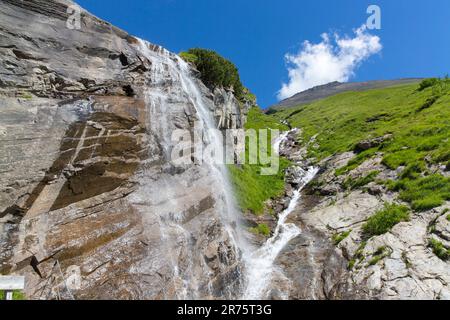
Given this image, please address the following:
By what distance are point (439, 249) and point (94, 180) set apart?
18.1 meters

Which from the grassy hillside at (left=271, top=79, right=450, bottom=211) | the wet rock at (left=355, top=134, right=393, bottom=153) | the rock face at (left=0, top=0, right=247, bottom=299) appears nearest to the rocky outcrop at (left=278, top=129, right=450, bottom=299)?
the grassy hillside at (left=271, top=79, right=450, bottom=211)

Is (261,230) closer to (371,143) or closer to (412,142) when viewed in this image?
(412,142)

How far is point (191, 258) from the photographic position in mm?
18734

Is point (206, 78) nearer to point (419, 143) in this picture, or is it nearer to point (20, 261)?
point (419, 143)

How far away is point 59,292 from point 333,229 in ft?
55.3

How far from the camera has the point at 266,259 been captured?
21.9 m

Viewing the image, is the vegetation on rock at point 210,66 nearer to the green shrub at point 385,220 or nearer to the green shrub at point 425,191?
the green shrub at point 425,191

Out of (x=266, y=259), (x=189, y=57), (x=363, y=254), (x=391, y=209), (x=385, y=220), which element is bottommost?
(x=266, y=259)

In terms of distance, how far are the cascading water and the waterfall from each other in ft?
3.54

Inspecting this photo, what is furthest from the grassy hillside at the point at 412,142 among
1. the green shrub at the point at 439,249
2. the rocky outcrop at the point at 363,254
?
the green shrub at the point at 439,249

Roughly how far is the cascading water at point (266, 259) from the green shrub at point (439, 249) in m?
8.54

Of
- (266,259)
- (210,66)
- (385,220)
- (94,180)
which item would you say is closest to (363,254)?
(385,220)

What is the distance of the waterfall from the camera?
18031 millimetres
